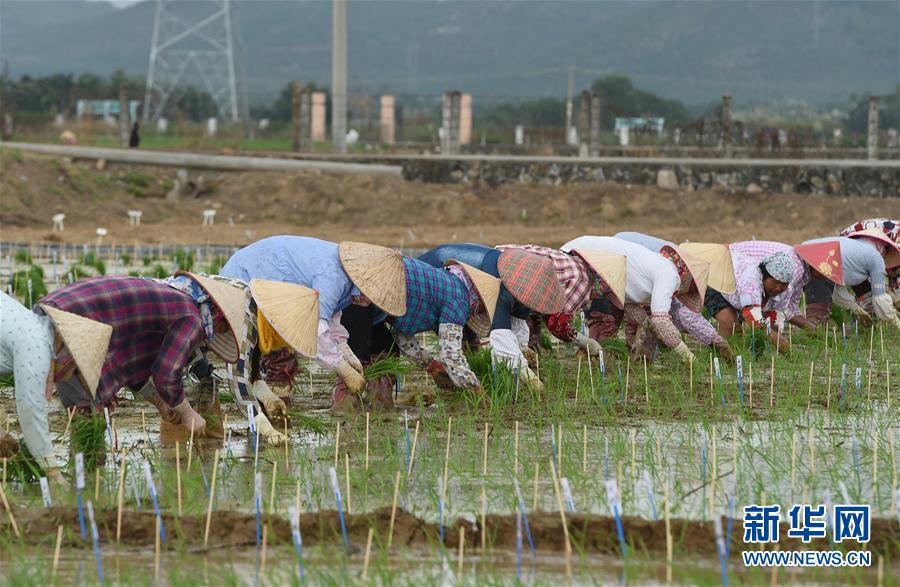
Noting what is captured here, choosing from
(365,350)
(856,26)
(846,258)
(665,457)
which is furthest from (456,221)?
(856,26)

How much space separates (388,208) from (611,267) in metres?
13.1

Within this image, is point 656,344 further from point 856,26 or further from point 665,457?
point 856,26

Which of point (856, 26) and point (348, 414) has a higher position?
point (856, 26)

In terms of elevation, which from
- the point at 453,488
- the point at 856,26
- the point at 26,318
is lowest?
the point at 453,488

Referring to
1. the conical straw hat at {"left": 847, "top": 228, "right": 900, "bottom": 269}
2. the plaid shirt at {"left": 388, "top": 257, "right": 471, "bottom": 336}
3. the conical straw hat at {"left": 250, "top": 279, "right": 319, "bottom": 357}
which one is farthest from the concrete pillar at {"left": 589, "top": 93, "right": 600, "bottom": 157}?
the conical straw hat at {"left": 250, "top": 279, "right": 319, "bottom": 357}

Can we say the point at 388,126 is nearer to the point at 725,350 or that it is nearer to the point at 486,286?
the point at 725,350

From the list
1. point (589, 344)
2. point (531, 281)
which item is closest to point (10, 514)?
point (531, 281)

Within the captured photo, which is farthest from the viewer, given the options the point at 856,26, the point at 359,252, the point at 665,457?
the point at 856,26

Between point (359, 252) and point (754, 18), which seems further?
point (754, 18)

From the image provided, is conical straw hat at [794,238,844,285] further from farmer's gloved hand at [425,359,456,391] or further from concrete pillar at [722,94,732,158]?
concrete pillar at [722,94,732,158]

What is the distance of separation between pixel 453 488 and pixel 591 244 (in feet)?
10.2

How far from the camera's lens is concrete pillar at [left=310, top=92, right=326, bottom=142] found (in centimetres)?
3006

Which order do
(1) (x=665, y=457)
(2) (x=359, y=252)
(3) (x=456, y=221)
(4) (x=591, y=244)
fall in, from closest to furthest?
(1) (x=665, y=457) → (2) (x=359, y=252) → (4) (x=591, y=244) → (3) (x=456, y=221)

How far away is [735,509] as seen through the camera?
5035 mm
